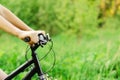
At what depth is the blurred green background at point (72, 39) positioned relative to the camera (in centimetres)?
643

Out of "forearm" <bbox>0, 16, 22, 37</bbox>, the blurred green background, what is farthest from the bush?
"forearm" <bbox>0, 16, 22, 37</bbox>

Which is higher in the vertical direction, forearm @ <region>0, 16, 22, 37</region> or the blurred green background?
the blurred green background

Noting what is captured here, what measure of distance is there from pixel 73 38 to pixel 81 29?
1.27ft

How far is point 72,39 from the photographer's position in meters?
16.1

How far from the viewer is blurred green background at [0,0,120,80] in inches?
253

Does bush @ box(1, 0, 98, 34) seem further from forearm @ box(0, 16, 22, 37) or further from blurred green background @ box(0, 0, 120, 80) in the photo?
forearm @ box(0, 16, 22, 37)

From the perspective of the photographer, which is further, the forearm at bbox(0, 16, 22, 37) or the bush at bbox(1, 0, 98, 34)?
the bush at bbox(1, 0, 98, 34)

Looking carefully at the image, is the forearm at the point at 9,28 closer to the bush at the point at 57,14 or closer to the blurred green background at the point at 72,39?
the blurred green background at the point at 72,39

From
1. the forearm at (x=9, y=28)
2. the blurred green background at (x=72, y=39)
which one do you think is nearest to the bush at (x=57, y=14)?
the blurred green background at (x=72, y=39)

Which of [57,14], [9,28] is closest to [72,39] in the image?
[57,14]

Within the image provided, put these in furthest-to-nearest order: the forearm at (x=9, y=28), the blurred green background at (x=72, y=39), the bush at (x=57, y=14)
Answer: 1. the bush at (x=57, y=14)
2. the blurred green background at (x=72, y=39)
3. the forearm at (x=9, y=28)

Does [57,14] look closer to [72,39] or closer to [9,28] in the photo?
[72,39]

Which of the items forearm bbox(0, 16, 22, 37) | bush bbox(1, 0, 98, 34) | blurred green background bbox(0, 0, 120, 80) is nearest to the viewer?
forearm bbox(0, 16, 22, 37)

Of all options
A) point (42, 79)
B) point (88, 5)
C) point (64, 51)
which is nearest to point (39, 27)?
point (88, 5)
